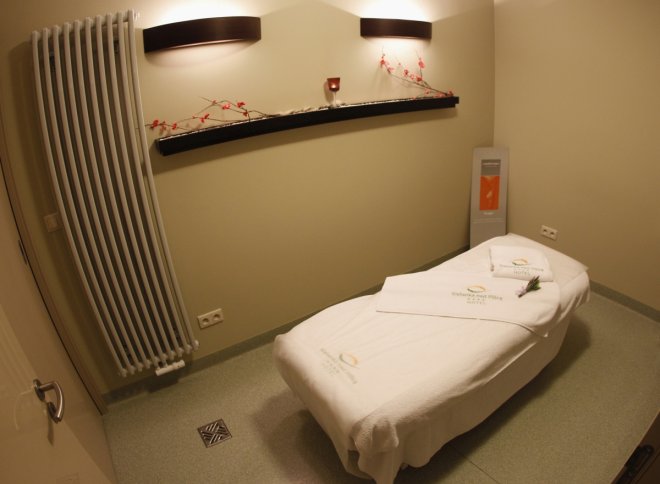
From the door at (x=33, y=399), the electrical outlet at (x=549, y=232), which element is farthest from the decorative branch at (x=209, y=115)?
the electrical outlet at (x=549, y=232)

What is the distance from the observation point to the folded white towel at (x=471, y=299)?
172cm

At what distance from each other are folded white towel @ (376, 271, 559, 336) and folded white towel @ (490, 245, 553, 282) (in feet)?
0.15

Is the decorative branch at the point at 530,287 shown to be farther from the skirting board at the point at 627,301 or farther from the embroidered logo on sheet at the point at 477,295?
the skirting board at the point at 627,301

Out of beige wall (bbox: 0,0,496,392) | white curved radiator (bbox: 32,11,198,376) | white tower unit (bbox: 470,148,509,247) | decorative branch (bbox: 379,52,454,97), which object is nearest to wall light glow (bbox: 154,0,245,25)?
beige wall (bbox: 0,0,496,392)

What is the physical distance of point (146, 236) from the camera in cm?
193

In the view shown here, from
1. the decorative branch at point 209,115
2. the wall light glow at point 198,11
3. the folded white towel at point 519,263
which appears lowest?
the folded white towel at point 519,263

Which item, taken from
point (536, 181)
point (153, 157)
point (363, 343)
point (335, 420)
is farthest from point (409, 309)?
point (536, 181)

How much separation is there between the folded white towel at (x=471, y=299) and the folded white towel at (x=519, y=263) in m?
0.05

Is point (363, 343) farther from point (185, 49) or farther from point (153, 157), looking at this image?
point (185, 49)

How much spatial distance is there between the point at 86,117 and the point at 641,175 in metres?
3.06

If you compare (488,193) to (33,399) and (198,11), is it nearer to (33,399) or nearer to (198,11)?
(198,11)

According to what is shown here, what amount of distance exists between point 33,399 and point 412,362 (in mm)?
1229

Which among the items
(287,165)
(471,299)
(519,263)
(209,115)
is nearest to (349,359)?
(471,299)

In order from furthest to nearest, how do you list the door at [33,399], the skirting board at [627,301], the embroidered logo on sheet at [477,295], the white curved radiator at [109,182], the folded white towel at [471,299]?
the skirting board at [627,301]
the embroidered logo on sheet at [477,295]
the folded white towel at [471,299]
the white curved radiator at [109,182]
the door at [33,399]
